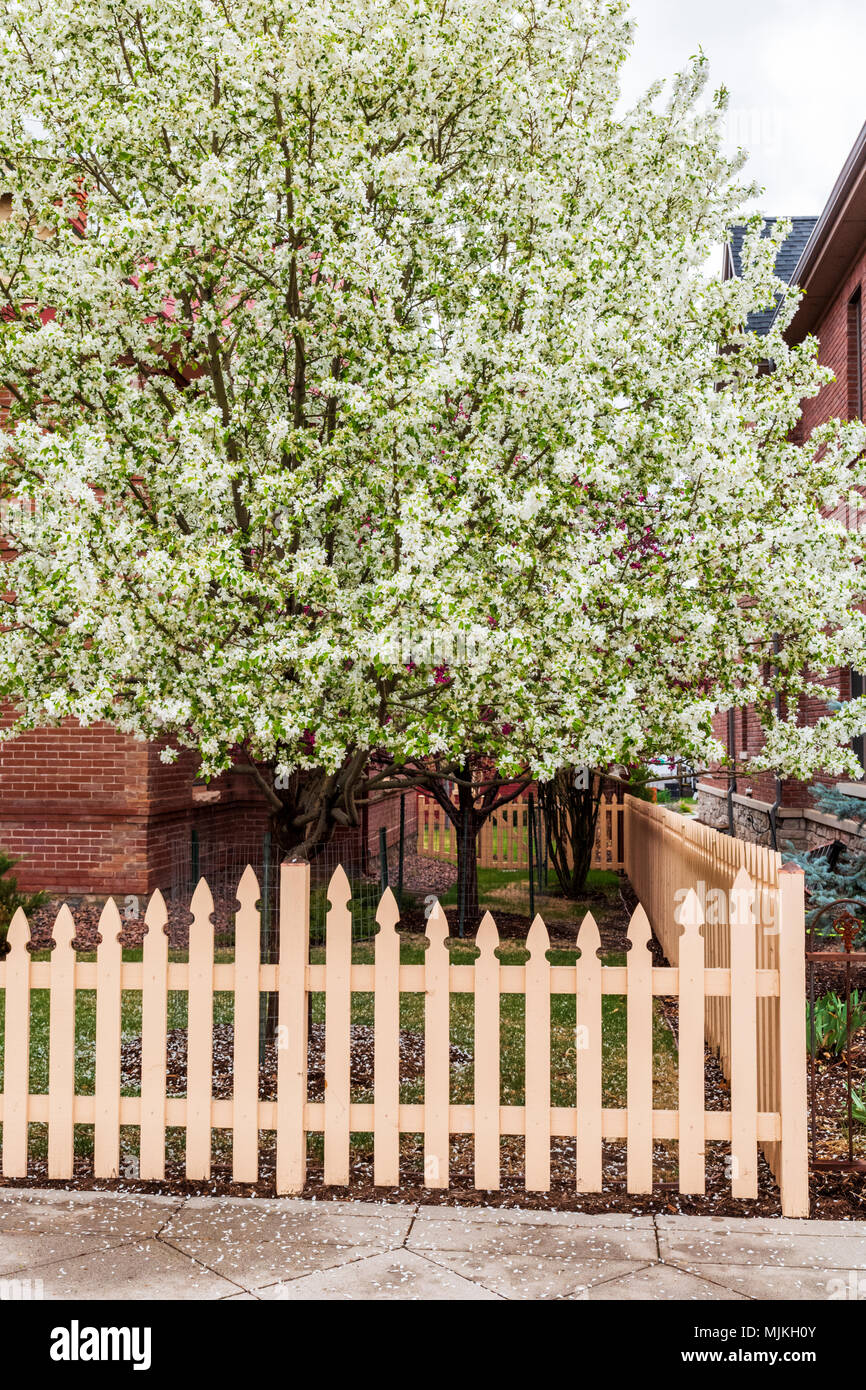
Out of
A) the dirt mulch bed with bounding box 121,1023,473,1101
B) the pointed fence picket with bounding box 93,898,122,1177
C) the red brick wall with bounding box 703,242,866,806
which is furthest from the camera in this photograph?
the red brick wall with bounding box 703,242,866,806

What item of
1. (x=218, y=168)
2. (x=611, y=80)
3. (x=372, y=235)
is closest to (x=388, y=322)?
(x=372, y=235)

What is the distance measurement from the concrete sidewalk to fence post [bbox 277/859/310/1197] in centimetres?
21

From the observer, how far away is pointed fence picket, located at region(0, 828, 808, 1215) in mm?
4785

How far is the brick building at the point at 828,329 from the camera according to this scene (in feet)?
41.9

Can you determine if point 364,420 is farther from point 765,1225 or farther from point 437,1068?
point 765,1225

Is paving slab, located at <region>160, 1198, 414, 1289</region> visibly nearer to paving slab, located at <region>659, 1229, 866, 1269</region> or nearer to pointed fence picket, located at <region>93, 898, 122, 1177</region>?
Result: pointed fence picket, located at <region>93, 898, 122, 1177</region>

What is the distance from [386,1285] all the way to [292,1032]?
4.20 feet

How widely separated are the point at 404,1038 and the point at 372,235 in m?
5.22

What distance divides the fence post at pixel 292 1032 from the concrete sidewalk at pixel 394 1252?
0.21 metres

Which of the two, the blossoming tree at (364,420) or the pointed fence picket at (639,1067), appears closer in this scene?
the pointed fence picket at (639,1067)

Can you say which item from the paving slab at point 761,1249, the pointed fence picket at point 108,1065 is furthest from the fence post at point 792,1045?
the pointed fence picket at point 108,1065

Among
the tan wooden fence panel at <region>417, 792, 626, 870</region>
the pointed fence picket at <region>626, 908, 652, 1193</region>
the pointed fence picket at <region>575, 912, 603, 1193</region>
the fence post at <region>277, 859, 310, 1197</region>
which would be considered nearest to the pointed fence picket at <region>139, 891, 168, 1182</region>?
the fence post at <region>277, 859, 310, 1197</region>

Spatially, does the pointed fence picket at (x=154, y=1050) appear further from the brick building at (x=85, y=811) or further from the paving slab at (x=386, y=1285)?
the brick building at (x=85, y=811)

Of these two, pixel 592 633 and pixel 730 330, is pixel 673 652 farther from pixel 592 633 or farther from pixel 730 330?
pixel 730 330
